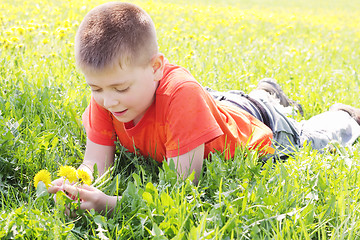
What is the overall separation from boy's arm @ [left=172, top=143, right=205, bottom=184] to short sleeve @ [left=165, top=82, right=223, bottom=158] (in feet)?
0.09

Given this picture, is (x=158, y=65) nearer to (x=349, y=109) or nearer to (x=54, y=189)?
(x=54, y=189)

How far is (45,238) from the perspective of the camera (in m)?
1.59

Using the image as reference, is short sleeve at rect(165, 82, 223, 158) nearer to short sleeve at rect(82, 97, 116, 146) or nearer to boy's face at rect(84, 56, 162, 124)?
boy's face at rect(84, 56, 162, 124)

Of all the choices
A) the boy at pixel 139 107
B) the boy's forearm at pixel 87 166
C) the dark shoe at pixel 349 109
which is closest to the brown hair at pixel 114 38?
the boy at pixel 139 107

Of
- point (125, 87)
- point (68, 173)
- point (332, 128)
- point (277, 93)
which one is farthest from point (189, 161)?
point (277, 93)

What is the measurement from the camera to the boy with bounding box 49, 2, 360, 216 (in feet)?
6.20

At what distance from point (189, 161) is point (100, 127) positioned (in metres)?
0.60

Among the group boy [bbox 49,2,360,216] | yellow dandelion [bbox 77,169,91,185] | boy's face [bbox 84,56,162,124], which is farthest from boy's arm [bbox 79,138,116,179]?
yellow dandelion [bbox 77,169,91,185]

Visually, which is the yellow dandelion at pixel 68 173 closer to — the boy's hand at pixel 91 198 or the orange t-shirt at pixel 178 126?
the boy's hand at pixel 91 198

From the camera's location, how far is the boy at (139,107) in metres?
1.89

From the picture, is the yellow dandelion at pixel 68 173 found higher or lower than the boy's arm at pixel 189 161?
higher

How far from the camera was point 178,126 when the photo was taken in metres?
2.08

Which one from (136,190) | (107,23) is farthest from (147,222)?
(107,23)

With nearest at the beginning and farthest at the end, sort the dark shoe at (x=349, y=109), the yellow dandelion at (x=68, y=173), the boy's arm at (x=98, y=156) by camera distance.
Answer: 1. the yellow dandelion at (x=68, y=173)
2. the boy's arm at (x=98, y=156)
3. the dark shoe at (x=349, y=109)
